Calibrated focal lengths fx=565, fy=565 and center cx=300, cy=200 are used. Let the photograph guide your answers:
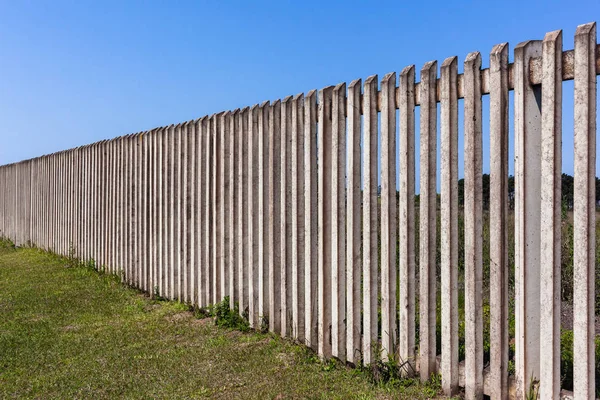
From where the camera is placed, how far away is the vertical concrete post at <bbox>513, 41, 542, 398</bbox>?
3432 millimetres

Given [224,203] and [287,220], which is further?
[224,203]

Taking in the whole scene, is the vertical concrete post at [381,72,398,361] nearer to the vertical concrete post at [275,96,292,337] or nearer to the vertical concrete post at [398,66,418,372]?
the vertical concrete post at [398,66,418,372]

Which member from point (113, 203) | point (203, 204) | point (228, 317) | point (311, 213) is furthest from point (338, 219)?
point (113, 203)

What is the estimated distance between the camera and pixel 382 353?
4316 millimetres

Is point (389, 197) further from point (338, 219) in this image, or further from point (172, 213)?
point (172, 213)

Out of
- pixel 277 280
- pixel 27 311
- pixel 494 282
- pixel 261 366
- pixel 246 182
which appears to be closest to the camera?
pixel 494 282

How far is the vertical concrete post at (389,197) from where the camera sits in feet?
13.7

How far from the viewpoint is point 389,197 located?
4.18 m

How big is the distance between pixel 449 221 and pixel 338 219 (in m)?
1.07

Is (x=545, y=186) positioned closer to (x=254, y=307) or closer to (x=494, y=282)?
(x=494, y=282)

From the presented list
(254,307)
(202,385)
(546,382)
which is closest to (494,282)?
(546,382)

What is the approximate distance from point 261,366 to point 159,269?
345 centimetres

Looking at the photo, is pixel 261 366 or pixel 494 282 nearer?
pixel 494 282

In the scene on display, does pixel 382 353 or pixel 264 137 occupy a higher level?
pixel 264 137
